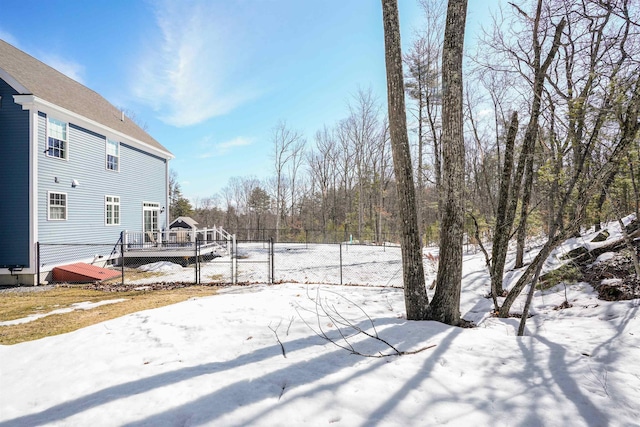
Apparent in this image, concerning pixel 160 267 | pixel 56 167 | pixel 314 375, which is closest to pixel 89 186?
pixel 56 167

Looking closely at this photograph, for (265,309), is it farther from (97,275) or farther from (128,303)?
(97,275)

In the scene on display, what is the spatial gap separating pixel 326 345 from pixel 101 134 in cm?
1332

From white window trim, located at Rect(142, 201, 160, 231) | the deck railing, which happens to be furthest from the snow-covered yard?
white window trim, located at Rect(142, 201, 160, 231)

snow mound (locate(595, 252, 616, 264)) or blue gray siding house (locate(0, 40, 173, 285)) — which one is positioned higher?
blue gray siding house (locate(0, 40, 173, 285))

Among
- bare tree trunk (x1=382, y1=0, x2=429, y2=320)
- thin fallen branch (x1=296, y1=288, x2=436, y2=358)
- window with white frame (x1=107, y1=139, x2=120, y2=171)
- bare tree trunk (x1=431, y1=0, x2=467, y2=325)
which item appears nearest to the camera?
thin fallen branch (x1=296, y1=288, x2=436, y2=358)

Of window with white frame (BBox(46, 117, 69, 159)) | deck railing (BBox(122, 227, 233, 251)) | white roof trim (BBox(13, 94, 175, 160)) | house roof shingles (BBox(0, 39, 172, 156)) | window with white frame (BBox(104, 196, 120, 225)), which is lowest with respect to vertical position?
deck railing (BBox(122, 227, 233, 251))

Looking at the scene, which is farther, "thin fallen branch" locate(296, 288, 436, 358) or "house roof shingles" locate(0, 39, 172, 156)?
"house roof shingles" locate(0, 39, 172, 156)

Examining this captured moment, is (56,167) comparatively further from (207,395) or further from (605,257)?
(605,257)

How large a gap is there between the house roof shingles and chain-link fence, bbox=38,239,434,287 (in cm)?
505

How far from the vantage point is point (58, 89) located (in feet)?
36.6

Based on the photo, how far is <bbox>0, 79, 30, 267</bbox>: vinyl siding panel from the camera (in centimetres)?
891

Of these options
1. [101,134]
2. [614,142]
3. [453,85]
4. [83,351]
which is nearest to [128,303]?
[83,351]

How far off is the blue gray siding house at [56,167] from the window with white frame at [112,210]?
1.7 inches

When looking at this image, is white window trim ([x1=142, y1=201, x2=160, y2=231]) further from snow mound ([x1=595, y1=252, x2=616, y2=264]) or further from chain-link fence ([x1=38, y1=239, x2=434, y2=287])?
snow mound ([x1=595, y1=252, x2=616, y2=264])
